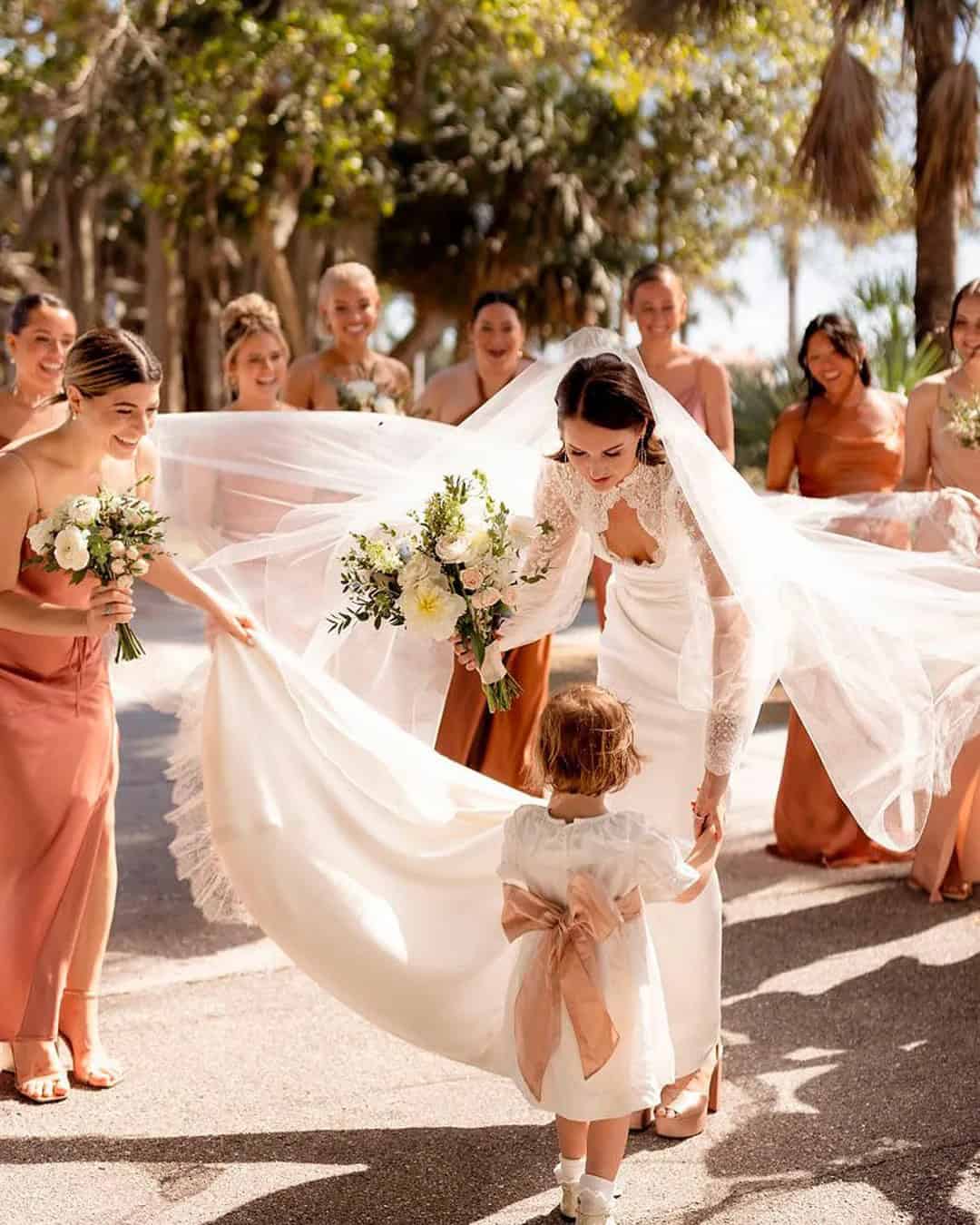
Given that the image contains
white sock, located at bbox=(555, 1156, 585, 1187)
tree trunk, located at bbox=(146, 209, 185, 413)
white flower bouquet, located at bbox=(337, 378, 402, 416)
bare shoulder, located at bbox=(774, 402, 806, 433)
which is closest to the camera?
white sock, located at bbox=(555, 1156, 585, 1187)

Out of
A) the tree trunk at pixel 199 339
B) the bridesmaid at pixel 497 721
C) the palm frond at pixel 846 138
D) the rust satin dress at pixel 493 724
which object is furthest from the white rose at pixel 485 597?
the tree trunk at pixel 199 339

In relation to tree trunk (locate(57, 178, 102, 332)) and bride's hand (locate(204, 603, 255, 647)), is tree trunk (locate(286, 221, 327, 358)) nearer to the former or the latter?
tree trunk (locate(57, 178, 102, 332))

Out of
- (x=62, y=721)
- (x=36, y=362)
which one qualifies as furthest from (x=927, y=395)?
(x=62, y=721)

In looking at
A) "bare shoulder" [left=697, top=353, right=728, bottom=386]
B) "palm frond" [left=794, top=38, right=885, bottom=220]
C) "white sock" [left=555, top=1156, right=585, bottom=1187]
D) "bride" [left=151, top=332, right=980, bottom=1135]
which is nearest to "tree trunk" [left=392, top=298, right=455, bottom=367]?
"palm frond" [left=794, top=38, right=885, bottom=220]

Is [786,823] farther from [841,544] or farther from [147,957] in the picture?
[147,957]

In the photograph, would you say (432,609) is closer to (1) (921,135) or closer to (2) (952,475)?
(2) (952,475)

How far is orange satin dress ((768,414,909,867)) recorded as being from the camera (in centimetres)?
639

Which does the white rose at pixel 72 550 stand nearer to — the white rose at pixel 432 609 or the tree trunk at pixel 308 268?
the white rose at pixel 432 609

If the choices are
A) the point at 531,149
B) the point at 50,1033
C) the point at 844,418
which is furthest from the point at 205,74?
the point at 50,1033

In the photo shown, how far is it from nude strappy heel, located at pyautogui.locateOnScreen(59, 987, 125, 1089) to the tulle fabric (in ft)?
3.69

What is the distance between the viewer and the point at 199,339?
22.2 metres

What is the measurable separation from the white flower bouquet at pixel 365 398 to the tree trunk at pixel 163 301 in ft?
41.0

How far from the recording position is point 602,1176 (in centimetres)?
340

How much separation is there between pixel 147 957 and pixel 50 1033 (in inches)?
42.9
